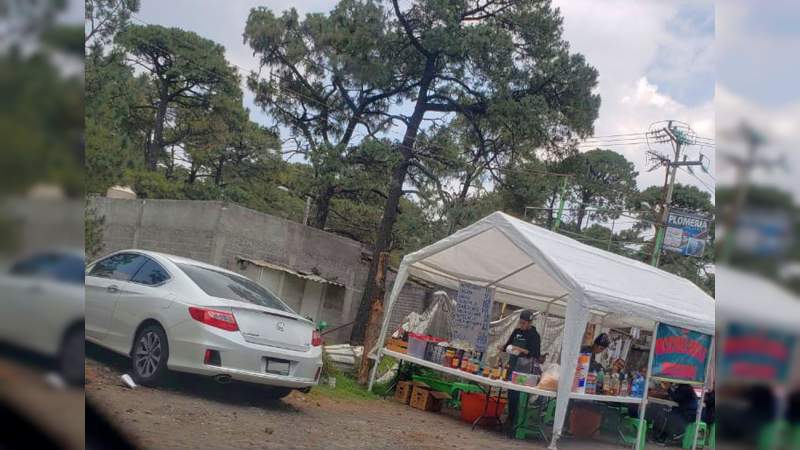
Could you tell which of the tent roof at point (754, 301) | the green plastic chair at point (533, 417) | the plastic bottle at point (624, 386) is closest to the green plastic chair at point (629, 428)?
the plastic bottle at point (624, 386)

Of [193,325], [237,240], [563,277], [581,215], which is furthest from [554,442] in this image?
[581,215]

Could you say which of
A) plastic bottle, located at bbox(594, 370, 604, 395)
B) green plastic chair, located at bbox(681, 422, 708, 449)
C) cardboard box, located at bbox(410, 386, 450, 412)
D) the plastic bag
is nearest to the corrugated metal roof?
cardboard box, located at bbox(410, 386, 450, 412)

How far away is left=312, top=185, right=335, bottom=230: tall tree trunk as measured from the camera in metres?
13.2

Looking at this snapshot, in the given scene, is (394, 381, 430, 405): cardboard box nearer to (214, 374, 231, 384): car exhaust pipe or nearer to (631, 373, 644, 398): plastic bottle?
(631, 373, 644, 398): plastic bottle

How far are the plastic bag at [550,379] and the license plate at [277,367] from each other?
3.07 m

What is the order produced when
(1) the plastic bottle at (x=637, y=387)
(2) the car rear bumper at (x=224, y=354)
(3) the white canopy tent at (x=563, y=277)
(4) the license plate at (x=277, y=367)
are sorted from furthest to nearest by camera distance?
(1) the plastic bottle at (x=637, y=387) → (3) the white canopy tent at (x=563, y=277) → (4) the license plate at (x=277, y=367) → (2) the car rear bumper at (x=224, y=354)

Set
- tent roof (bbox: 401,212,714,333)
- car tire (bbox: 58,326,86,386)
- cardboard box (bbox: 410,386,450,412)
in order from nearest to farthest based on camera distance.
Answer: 1. car tire (bbox: 58,326,86,386)
2. tent roof (bbox: 401,212,714,333)
3. cardboard box (bbox: 410,386,450,412)

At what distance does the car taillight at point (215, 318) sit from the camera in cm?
564

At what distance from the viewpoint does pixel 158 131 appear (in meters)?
6.86

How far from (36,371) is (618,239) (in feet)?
55.5

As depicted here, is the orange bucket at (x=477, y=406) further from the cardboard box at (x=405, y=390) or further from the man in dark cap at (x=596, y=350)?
the man in dark cap at (x=596, y=350)

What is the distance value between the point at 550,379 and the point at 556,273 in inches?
48.7

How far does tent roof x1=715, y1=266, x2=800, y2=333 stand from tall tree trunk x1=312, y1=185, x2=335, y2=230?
11.8 metres

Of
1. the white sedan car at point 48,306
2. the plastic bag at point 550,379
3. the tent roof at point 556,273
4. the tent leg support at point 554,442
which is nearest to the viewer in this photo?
the white sedan car at point 48,306
